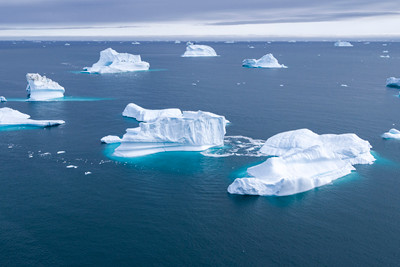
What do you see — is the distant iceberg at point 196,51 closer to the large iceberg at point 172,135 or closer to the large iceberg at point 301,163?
the large iceberg at point 172,135

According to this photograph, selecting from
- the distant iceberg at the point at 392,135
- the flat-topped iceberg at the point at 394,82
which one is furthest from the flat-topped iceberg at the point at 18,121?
the flat-topped iceberg at the point at 394,82

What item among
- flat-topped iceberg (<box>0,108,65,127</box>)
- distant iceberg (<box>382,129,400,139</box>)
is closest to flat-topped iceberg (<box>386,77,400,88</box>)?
distant iceberg (<box>382,129,400,139</box>)

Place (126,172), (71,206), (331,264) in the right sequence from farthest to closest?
(126,172) < (71,206) < (331,264)

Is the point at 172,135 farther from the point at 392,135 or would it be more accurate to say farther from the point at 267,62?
the point at 267,62

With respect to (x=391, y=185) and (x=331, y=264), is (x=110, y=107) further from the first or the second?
(x=331, y=264)

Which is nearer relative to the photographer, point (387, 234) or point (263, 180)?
point (387, 234)

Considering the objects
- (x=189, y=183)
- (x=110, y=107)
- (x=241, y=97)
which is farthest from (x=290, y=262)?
(x=241, y=97)

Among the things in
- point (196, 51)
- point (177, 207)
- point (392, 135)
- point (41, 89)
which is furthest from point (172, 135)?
point (196, 51)
